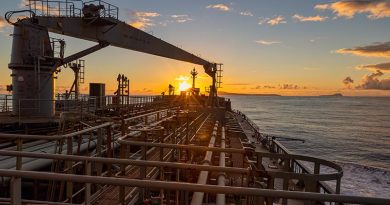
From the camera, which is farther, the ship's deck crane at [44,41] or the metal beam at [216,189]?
the ship's deck crane at [44,41]

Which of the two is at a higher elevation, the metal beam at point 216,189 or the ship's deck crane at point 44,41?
the ship's deck crane at point 44,41

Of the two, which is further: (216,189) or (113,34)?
(113,34)

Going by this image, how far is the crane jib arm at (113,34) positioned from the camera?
705 inches

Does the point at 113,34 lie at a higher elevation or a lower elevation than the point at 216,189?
higher

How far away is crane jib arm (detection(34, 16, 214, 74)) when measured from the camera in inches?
705

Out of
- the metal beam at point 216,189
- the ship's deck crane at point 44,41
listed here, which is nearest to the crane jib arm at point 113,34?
the ship's deck crane at point 44,41

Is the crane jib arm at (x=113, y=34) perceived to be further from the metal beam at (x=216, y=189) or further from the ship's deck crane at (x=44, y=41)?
the metal beam at (x=216, y=189)

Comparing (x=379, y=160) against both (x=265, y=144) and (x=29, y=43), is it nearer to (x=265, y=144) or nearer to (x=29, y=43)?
(x=265, y=144)

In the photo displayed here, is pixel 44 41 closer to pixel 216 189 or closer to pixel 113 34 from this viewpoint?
pixel 113 34

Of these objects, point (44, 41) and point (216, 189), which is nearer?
point (216, 189)

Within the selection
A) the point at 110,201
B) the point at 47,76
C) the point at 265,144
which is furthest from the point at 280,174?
the point at 265,144

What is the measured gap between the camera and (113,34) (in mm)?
20766

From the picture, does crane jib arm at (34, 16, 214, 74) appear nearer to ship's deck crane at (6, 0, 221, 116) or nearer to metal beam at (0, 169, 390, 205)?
ship's deck crane at (6, 0, 221, 116)

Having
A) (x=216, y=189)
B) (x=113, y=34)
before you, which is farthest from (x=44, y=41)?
(x=216, y=189)
